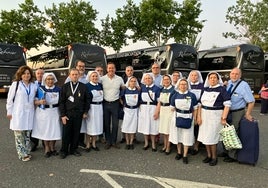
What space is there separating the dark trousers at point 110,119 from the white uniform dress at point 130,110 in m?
0.20

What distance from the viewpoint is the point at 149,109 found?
6.57 metres

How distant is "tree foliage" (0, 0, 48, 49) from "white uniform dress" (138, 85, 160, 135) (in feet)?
70.9

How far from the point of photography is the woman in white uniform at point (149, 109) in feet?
21.4

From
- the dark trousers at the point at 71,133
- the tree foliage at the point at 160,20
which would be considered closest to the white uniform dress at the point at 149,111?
the dark trousers at the point at 71,133

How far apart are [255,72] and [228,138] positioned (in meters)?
11.0

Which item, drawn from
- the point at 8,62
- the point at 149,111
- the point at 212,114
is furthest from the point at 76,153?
the point at 8,62

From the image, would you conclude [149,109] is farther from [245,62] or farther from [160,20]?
[160,20]

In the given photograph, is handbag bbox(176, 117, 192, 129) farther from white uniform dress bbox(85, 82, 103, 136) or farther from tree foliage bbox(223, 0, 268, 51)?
tree foliage bbox(223, 0, 268, 51)

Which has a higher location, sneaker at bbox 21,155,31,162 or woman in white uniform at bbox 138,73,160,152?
woman in white uniform at bbox 138,73,160,152

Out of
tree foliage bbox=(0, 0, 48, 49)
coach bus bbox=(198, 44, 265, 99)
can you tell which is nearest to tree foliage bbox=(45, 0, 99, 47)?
tree foliage bbox=(0, 0, 48, 49)

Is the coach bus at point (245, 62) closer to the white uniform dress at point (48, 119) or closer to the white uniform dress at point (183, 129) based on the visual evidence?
the white uniform dress at point (183, 129)

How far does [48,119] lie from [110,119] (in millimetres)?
1417

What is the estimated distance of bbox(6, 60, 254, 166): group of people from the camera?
556cm

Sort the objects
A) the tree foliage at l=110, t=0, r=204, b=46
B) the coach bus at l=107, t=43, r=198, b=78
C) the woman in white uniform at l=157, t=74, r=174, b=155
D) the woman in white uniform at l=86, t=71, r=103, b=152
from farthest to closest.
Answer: the tree foliage at l=110, t=0, r=204, b=46
the coach bus at l=107, t=43, r=198, b=78
the woman in white uniform at l=86, t=71, r=103, b=152
the woman in white uniform at l=157, t=74, r=174, b=155
